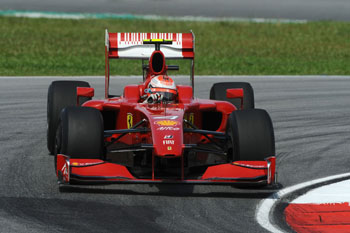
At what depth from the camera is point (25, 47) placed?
29.6 m

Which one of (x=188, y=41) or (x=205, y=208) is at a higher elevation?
(x=188, y=41)

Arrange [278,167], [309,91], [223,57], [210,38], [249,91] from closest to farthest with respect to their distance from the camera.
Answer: [278,167] → [249,91] → [309,91] → [223,57] → [210,38]

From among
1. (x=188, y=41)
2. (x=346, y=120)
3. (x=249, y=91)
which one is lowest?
(x=346, y=120)

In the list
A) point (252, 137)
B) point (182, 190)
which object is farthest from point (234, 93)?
point (182, 190)

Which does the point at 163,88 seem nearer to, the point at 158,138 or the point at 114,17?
the point at 158,138

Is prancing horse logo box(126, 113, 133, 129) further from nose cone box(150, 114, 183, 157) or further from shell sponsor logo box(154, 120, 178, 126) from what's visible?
shell sponsor logo box(154, 120, 178, 126)

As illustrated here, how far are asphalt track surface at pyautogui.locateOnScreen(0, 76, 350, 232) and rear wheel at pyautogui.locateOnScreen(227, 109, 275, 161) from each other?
393 millimetres

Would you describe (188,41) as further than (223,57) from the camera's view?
No

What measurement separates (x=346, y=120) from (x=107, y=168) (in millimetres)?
7053

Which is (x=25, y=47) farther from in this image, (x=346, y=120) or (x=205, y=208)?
(x=205, y=208)

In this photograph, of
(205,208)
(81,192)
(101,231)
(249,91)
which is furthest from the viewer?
(249,91)

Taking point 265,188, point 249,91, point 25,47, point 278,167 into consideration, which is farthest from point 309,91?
point 25,47

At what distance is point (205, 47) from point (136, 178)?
24.9 meters

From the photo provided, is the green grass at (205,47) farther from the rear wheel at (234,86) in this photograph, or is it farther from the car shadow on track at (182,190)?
the car shadow on track at (182,190)
